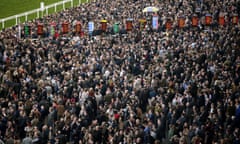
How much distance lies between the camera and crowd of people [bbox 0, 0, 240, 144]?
19.9 m

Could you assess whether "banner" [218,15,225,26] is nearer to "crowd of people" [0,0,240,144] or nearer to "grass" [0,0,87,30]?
"crowd of people" [0,0,240,144]

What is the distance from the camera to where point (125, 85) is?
24969 millimetres

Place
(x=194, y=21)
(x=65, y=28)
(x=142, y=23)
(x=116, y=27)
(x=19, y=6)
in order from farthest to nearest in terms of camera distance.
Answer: (x=19, y=6) < (x=142, y=23) < (x=116, y=27) < (x=65, y=28) < (x=194, y=21)

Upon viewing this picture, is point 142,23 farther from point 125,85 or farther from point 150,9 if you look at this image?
point 125,85

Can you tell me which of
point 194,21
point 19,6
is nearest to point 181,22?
point 194,21

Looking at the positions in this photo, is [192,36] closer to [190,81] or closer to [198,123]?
[190,81]

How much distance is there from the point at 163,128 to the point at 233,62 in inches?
306

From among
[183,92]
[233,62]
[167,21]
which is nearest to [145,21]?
[167,21]

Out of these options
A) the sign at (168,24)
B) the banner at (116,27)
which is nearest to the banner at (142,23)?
the banner at (116,27)

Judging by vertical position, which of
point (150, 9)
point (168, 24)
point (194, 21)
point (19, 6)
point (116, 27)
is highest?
point (19, 6)

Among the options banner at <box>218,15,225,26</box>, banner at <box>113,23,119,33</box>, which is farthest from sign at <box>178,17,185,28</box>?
banner at <box>113,23,119,33</box>

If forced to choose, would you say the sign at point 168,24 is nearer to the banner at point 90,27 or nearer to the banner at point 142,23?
the banner at point 142,23

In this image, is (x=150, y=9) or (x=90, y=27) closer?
(x=90, y=27)

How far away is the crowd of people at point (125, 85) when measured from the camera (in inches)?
782
